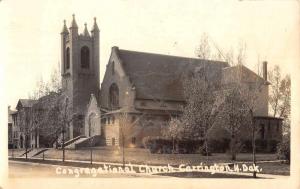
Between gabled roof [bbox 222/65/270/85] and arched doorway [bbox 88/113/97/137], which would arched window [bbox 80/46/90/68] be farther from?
gabled roof [bbox 222/65/270/85]

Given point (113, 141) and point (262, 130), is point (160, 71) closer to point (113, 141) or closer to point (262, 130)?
point (113, 141)

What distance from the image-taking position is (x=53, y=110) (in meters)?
6.09

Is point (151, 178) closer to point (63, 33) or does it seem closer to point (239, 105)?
point (239, 105)

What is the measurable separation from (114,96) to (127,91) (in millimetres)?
153

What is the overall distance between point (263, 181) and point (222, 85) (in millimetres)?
1102

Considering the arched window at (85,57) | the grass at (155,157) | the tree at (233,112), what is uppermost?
the arched window at (85,57)

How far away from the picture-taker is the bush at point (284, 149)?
586 cm

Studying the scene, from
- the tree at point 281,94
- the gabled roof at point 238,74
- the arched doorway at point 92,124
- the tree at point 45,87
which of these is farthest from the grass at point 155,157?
the gabled roof at point 238,74

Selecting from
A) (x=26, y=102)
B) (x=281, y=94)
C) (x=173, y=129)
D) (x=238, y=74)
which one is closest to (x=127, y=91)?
(x=173, y=129)

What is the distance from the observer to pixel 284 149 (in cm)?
590

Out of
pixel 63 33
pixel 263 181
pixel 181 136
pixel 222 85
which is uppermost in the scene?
pixel 63 33

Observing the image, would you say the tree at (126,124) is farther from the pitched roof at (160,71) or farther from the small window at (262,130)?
the small window at (262,130)

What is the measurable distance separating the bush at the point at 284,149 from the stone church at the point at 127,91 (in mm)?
117

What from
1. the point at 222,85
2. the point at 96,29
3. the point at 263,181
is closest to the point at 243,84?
the point at 222,85
